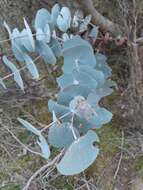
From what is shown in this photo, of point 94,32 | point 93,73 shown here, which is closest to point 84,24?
point 94,32

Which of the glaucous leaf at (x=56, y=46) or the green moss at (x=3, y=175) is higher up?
the glaucous leaf at (x=56, y=46)

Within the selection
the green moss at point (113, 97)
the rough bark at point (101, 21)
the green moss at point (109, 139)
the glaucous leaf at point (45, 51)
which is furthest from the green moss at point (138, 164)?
the glaucous leaf at point (45, 51)

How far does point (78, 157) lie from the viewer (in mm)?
736

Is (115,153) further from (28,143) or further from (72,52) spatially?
(72,52)

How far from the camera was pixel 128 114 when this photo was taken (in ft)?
Result: 4.03

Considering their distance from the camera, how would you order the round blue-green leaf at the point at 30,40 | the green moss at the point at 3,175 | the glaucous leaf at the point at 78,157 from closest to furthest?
the glaucous leaf at the point at 78,157
the round blue-green leaf at the point at 30,40
the green moss at the point at 3,175

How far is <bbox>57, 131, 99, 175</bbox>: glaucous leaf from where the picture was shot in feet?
2.39

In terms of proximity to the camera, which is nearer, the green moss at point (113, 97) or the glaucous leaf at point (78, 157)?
the glaucous leaf at point (78, 157)

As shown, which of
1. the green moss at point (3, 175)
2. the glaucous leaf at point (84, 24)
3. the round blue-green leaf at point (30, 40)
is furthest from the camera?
the green moss at point (3, 175)

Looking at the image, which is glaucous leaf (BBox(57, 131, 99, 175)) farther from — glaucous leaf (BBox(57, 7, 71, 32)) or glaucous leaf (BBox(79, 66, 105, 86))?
glaucous leaf (BBox(57, 7, 71, 32))

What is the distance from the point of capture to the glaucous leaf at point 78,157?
2.39 ft

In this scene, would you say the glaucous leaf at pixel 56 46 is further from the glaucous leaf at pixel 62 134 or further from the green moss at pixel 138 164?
the green moss at pixel 138 164

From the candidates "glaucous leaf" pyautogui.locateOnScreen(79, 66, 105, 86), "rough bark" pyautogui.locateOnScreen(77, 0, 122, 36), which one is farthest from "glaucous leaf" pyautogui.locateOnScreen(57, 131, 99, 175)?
"rough bark" pyautogui.locateOnScreen(77, 0, 122, 36)

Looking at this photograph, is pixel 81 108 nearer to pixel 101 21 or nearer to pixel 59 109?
pixel 59 109
